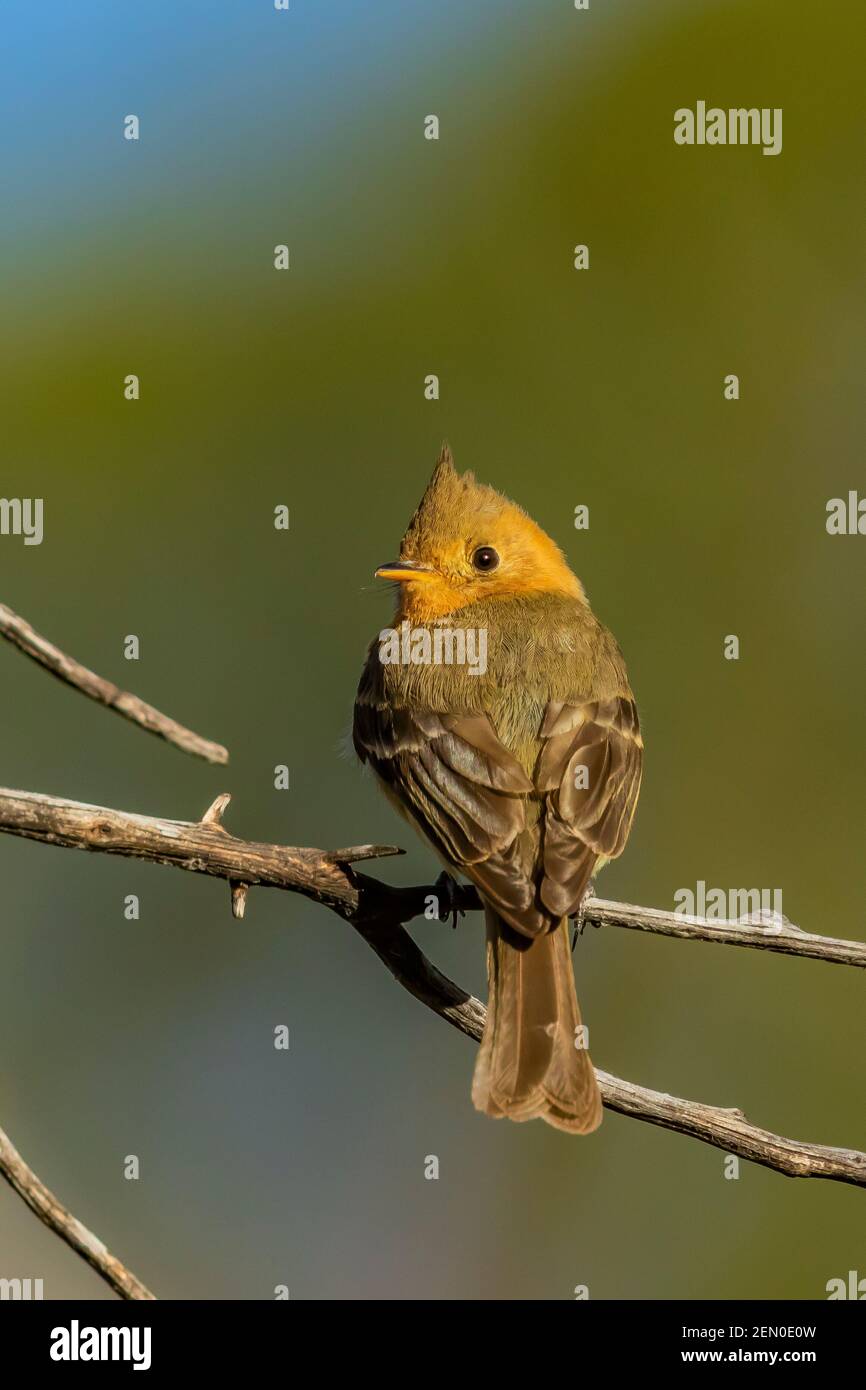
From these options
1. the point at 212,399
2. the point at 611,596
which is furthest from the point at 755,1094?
the point at 212,399

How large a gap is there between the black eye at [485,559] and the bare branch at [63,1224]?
3311 mm

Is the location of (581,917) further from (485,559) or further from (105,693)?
(105,693)

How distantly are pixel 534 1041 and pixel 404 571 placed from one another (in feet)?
6.20

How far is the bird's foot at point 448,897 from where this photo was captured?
399 centimetres

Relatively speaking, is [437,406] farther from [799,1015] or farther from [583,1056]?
[583,1056]

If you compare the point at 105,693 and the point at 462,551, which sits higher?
the point at 462,551

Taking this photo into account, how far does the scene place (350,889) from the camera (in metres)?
3.64

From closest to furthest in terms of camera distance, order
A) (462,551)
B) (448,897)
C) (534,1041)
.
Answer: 1. (534,1041)
2. (448,897)
3. (462,551)

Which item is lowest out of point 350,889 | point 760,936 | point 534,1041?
point 534,1041

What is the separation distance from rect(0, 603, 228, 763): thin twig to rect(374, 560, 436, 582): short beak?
292 centimetres

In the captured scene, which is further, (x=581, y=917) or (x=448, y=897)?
(x=581, y=917)
